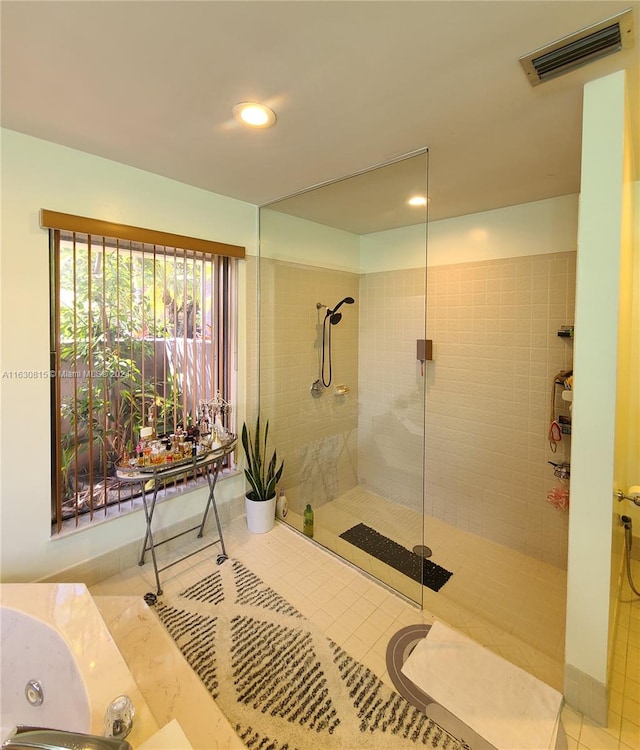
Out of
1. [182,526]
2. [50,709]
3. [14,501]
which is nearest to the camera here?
[50,709]

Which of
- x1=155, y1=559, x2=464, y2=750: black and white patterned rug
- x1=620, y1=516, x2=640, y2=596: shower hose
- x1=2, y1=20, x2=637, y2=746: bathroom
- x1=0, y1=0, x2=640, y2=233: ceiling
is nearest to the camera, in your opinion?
x1=0, y1=0, x2=640, y2=233: ceiling

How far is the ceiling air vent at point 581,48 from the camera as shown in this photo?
3.43 feet

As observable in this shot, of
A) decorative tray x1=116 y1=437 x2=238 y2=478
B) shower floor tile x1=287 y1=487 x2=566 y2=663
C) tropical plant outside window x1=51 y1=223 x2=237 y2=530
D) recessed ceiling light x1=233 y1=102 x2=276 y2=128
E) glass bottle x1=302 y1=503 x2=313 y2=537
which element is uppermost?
recessed ceiling light x1=233 y1=102 x2=276 y2=128

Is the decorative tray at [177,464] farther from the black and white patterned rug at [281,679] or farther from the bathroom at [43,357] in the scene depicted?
the black and white patterned rug at [281,679]

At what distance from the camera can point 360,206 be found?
2.52m

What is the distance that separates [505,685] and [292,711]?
913 mm

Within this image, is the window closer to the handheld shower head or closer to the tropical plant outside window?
the tropical plant outside window

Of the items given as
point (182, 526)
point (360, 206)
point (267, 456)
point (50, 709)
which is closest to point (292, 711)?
point (50, 709)

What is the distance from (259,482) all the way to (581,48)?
271 centimetres

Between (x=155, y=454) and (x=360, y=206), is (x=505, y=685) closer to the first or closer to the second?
(x=155, y=454)

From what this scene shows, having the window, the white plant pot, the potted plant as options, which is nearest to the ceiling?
the window

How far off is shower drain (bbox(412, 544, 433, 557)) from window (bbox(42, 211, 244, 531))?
179 cm

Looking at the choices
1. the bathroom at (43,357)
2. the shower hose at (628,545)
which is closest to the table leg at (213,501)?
the bathroom at (43,357)

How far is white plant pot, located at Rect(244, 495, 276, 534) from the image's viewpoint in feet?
8.53
